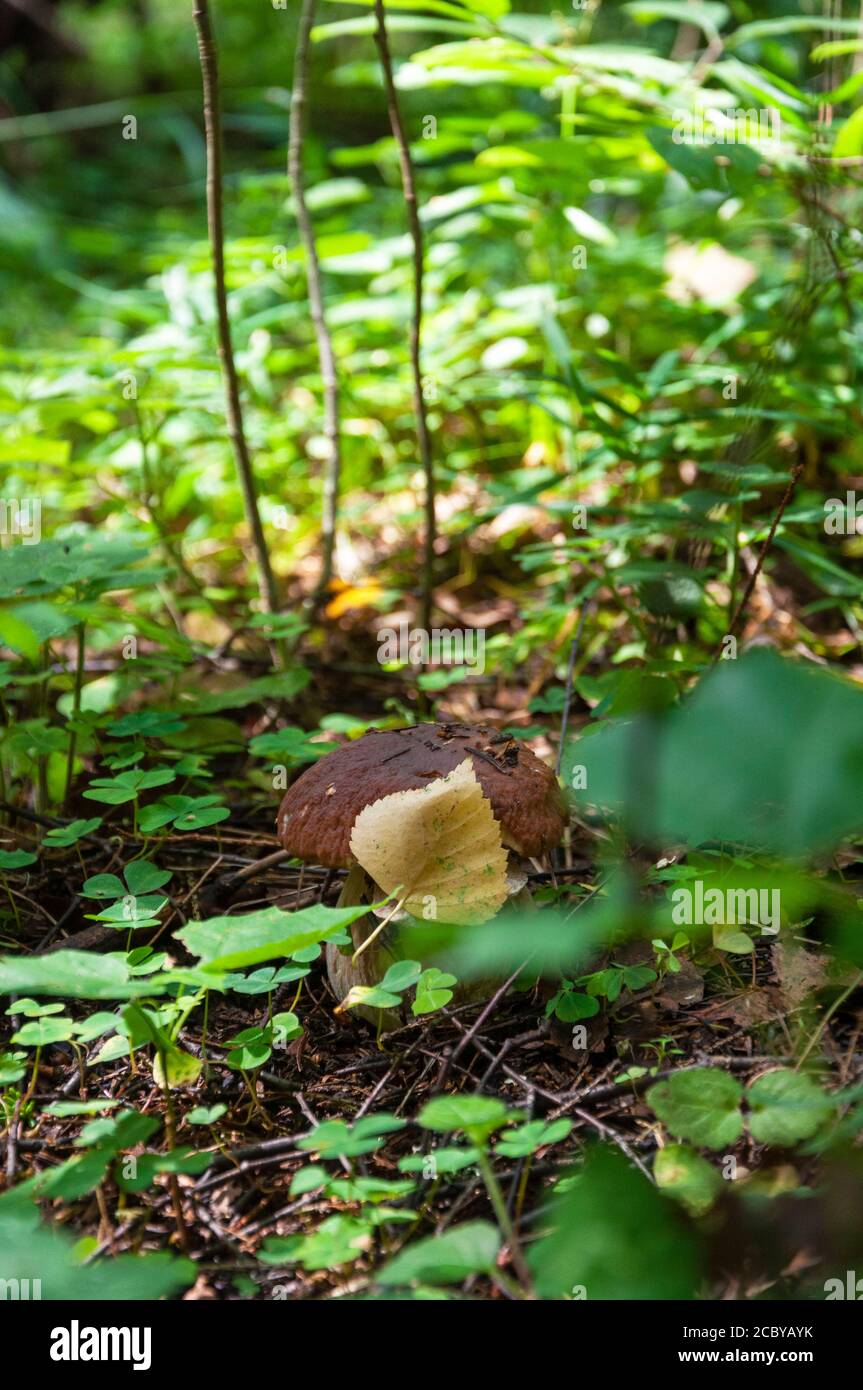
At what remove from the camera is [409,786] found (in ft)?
5.42

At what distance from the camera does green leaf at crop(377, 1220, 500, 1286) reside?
1043 mm

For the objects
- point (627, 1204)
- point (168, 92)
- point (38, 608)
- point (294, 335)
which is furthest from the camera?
point (168, 92)

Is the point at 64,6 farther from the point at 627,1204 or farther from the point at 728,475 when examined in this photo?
the point at 627,1204

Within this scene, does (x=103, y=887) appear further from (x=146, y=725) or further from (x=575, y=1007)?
(x=575, y=1007)

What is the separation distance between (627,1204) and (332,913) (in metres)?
0.48

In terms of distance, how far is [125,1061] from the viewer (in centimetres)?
175

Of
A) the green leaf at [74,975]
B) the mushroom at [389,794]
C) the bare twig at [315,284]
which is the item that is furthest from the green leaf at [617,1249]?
the bare twig at [315,284]

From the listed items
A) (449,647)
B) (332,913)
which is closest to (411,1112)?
(332,913)

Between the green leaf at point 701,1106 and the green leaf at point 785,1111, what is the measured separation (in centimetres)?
3

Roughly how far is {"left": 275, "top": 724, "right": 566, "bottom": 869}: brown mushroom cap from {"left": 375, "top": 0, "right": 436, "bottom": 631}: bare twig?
1.10m

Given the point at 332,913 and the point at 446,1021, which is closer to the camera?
the point at 332,913

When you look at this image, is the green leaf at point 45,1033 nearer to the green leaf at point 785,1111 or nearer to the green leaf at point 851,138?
the green leaf at point 785,1111

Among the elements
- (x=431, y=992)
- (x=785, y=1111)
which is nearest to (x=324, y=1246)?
(x=431, y=992)

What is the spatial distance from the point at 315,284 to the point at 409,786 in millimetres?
1835
